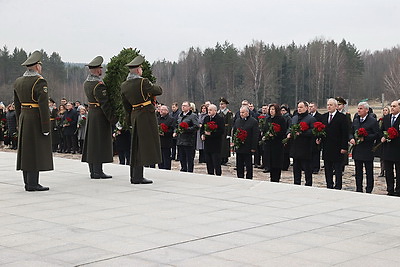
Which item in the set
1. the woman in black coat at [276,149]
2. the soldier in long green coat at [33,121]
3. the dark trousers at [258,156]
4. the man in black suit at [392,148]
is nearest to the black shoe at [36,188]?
the soldier in long green coat at [33,121]

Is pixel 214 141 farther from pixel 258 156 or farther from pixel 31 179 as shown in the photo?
pixel 258 156

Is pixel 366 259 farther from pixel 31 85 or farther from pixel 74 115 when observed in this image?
pixel 74 115

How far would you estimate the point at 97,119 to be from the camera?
A: 476 inches

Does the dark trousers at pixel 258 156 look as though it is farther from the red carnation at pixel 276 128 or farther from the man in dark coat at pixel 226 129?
the red carnation at pixel 276 128

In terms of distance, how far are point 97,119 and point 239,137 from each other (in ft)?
9.75

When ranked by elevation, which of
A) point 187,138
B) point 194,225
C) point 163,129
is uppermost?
point 163,129

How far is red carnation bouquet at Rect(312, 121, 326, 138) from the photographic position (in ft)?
41.8

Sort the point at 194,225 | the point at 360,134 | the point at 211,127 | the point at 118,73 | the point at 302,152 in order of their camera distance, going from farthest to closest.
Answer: the point at 118,73
the point at 211,127
the point at 302,152
the point at 360,134
the point at 194,225

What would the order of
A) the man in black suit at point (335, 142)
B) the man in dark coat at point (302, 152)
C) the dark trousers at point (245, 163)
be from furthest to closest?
the dark trousers at point (245, 163) → the man in dark coat at point (302, 152) → the man in black suit at point (335, 142)

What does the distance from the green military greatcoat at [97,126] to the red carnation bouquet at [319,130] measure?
376 centimetres

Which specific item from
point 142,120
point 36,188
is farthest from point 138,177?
point 36,188

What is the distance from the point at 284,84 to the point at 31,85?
217 ft

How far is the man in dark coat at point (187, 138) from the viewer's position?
51.3ft

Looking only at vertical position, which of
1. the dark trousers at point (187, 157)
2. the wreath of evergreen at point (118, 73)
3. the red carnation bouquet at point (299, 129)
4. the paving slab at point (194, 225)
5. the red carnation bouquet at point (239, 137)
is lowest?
the paving slab at point (194, 225)
